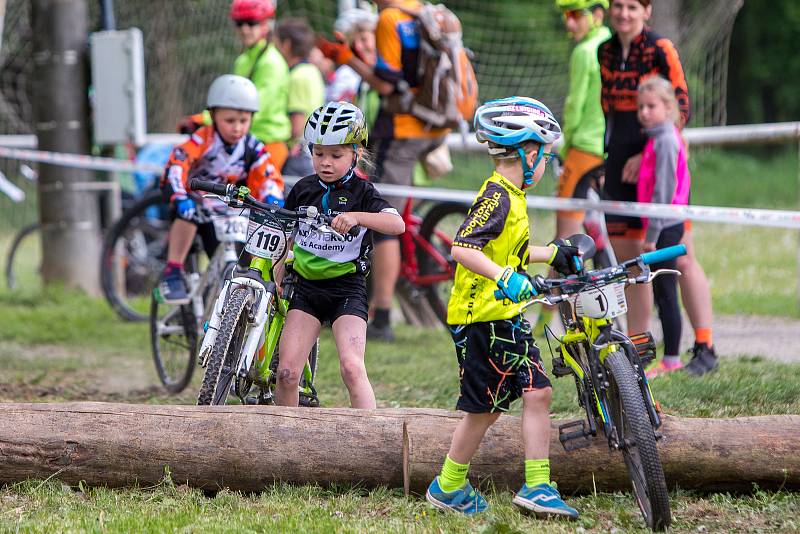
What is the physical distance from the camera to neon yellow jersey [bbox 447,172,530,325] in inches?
174

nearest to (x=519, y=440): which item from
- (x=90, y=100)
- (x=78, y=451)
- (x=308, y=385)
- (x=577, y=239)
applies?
(x=577, y=239)

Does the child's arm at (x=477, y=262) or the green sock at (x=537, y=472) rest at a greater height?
the child's arm at (x=477, y=262)

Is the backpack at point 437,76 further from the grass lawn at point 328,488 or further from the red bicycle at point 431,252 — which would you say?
the grass lawn at point 328,488

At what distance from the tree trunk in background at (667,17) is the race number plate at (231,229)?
33.8 feet

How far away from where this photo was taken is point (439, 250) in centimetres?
869

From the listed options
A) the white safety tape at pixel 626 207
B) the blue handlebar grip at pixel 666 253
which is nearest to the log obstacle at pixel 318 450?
the blue handlebar grip at pixel 666 253

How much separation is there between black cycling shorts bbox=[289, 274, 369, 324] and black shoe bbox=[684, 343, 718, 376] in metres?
2.12

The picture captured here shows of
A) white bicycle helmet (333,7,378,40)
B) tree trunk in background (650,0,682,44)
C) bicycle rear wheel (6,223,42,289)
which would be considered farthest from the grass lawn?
tree trunk in background (650,0,682,44)

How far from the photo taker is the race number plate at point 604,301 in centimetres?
444

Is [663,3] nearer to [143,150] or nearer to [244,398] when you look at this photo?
[143,150]

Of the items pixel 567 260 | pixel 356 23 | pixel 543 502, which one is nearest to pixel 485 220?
pixel 567 260

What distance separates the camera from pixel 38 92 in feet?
34.1

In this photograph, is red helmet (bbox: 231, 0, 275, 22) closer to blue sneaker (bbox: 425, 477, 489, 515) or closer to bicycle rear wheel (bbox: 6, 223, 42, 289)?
bicycle rear wheel (bbox: 6, 223, 42, 289)

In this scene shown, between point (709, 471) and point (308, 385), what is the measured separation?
6.22 ft
